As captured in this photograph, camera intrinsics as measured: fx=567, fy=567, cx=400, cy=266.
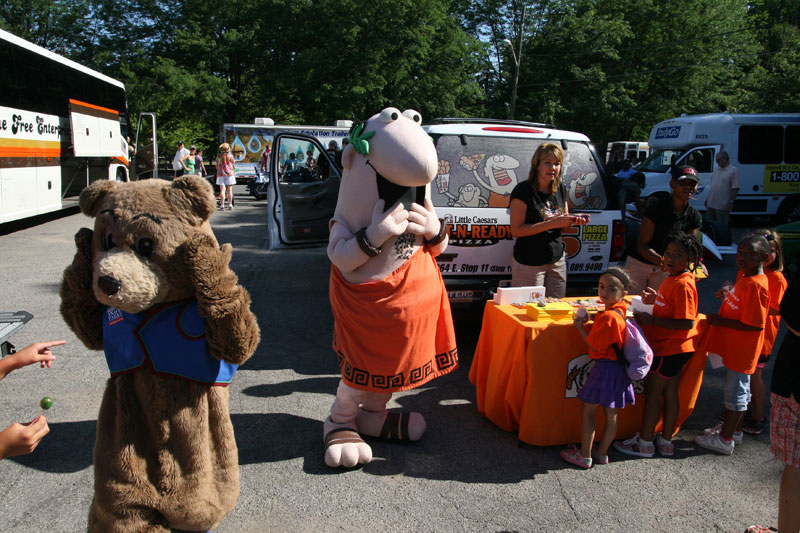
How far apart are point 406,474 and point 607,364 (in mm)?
1320

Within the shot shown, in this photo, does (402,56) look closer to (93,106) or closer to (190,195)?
(93,106)

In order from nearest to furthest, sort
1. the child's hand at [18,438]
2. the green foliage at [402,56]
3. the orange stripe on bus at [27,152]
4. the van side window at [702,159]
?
1. the child's hand at [18,438]
2. the orange stripe on bus at [27,152]
3. the van side window at [702,159]
4. the green foliage at [402,56]

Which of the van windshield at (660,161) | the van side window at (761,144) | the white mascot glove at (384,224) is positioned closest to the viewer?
the white mascot glove at (384,224)

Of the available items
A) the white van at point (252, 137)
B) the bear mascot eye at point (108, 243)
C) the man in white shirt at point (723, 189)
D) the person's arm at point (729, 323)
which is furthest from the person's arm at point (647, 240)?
the white van at point (252, 137)

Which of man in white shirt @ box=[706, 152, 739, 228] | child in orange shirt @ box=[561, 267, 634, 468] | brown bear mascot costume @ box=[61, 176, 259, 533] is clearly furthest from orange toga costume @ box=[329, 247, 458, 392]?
man in white shirt @ box=[706, 152, 739, 228]

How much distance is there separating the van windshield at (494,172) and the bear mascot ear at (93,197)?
288cm

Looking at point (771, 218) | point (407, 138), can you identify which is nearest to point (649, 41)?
point (771, 218)

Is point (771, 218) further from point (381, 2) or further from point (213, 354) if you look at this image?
point (381, 2)

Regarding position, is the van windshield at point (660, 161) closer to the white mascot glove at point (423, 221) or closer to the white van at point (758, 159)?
the white van at point (758, 159)

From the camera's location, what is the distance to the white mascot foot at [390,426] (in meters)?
3.61

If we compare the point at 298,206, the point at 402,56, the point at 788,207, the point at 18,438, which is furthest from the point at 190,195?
the point at 402,56

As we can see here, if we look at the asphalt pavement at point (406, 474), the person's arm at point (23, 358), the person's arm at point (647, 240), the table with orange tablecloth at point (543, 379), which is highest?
the person's arm at point (647, 240)

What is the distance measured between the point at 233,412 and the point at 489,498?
1.91 m

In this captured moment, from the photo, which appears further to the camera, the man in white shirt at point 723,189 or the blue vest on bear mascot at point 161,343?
the man in white shirt at point 723,189
